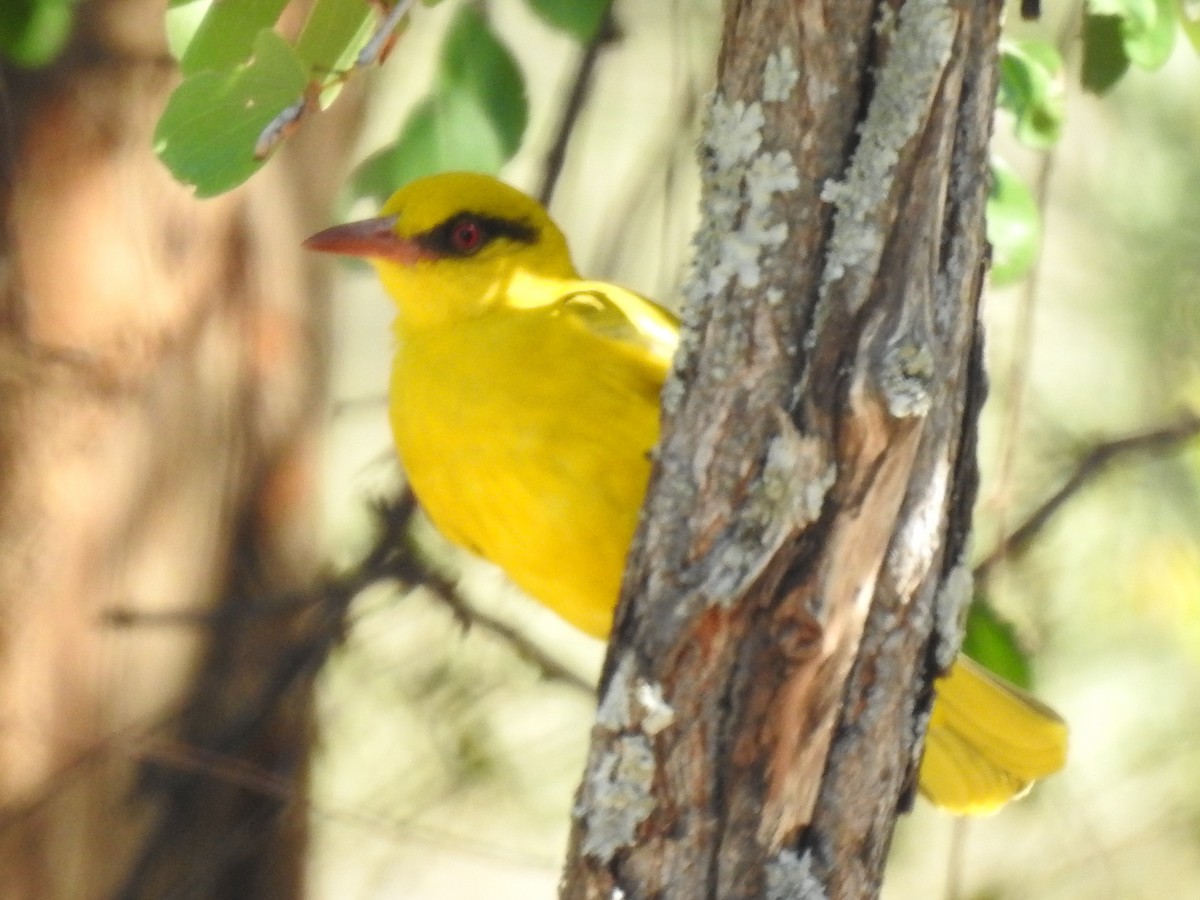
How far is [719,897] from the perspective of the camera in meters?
1.51

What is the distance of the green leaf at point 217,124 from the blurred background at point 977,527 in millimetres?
1437

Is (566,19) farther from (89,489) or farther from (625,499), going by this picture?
(89,489)

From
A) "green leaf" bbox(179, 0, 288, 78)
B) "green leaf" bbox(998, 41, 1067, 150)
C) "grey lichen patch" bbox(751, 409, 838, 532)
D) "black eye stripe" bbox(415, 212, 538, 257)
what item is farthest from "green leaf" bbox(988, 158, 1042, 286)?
"green leaf" bbox(179, 0, 288, 78)

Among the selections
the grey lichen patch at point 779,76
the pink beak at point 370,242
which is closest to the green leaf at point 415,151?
the pink beak at point 370,242

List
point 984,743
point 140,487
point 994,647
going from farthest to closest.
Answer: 1. point 140,487
2. point 994,647
3. point 984,743

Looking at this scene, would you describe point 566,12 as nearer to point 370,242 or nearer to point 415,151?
point 415,151

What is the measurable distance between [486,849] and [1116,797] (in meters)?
1.27

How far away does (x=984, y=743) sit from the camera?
2.09m

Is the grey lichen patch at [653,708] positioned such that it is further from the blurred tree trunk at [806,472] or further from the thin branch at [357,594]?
the thin branch at [357,594]

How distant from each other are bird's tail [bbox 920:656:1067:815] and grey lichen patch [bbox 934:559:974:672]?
1.80 feet

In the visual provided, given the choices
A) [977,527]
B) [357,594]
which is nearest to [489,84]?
[357,594]

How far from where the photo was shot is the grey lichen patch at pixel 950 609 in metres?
1.51

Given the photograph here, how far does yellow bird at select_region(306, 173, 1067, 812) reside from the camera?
186cm

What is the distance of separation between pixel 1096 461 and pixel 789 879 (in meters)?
1.67
